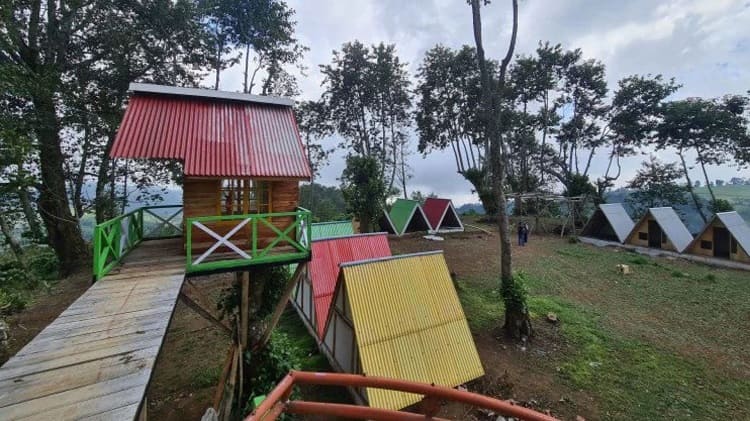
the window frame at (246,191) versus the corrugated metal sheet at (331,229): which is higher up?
the window frame at (246,191)

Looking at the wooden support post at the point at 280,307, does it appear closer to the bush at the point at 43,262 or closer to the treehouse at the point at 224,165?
the treehouse at the point at 224,165

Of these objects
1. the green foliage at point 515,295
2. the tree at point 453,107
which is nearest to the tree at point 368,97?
the tree at point 453,107

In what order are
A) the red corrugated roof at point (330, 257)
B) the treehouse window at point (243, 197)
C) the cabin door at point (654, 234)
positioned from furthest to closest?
the cabin door at point (654, 234) → the red corrugated roof at point (330, 257) → the treehouse window at point (243, 197)

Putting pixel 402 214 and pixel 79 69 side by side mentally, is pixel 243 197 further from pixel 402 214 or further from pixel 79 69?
pixel 402 214

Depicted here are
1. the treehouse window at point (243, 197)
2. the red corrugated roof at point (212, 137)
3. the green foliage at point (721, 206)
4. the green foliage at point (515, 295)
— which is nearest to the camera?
the red corrugated roof at point (212, 137)

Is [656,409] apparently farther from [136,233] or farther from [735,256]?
[735,256]

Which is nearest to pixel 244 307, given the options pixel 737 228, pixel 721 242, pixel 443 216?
pixel 443 216

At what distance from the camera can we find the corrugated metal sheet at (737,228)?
15188mm

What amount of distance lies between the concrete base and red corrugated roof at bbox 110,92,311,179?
21432 mm

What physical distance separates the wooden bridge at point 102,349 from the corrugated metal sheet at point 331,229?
26.9ft

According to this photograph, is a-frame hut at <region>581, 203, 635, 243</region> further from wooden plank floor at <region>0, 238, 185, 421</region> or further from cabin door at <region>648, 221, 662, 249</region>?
wooden plank floor at <region>0, 238, 185, 421</region>

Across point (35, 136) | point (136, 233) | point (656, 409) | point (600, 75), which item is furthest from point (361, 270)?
point (600, 75)

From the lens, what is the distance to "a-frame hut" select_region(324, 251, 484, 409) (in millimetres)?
6328

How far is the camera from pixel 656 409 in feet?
20.1
